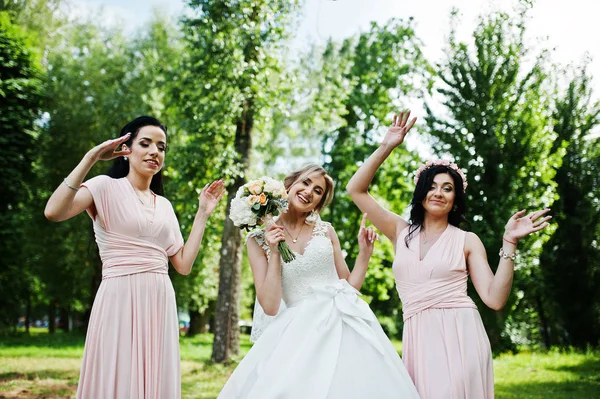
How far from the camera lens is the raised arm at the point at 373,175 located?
429cm

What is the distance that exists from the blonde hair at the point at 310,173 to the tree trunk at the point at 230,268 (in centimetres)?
857

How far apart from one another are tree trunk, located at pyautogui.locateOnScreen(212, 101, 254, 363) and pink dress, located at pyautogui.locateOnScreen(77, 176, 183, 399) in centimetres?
917

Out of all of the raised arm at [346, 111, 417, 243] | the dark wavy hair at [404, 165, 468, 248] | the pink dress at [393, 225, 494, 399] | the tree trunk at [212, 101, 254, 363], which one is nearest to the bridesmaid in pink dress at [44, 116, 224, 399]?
the raised arm at [346, 111, 417, 243]

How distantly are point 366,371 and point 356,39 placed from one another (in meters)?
19.7

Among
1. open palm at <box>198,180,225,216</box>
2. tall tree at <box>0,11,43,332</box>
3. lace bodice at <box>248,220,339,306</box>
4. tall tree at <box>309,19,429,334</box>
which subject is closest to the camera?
lace bodice at <box>248,220,339,306</box>

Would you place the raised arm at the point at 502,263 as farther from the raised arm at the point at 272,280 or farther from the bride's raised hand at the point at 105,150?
the bride's raised hand at the point at 105,150

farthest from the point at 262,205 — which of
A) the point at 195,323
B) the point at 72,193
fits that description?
the point at 195,323

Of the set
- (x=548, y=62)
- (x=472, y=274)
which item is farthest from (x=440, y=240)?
(x=548, y=62)

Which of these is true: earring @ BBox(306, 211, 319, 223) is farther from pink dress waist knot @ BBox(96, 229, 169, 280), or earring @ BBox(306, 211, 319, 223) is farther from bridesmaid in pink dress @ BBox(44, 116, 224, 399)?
pink dress waist knot @ BBox(96, 229, 169, 280)

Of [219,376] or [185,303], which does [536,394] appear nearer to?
[219,376]

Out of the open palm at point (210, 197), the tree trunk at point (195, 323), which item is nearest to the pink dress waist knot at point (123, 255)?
the open palm at point (210, 197)

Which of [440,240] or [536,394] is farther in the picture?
[536,394]

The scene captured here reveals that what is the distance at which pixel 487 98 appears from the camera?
42.8 ft

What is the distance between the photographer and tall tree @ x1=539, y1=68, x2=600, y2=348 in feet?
58.0
